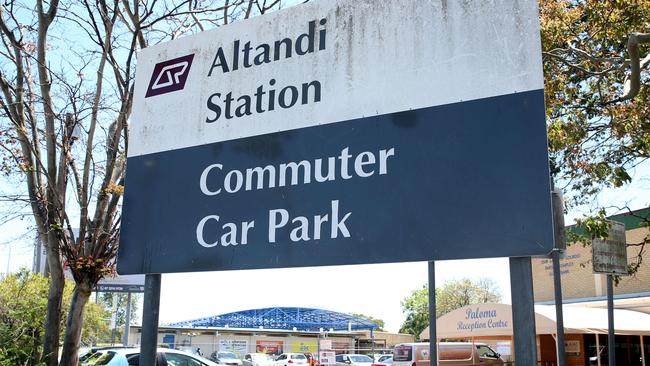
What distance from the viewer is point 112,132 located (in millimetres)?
11570

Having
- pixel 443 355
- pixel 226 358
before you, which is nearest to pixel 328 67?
pixel 443 355

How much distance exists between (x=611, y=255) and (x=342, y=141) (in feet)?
16.6

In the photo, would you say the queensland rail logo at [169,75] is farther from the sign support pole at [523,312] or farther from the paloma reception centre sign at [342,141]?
the sign support pole at [523,312]

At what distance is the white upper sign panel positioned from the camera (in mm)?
3170

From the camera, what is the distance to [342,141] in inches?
135

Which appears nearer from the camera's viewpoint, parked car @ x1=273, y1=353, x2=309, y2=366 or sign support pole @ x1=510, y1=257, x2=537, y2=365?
sign support pole @ x1=510, y1=257, x2=537, y2=365

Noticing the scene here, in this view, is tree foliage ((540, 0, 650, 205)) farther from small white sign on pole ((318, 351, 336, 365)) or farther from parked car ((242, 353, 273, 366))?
parked car ((242, 353, 273, 366))

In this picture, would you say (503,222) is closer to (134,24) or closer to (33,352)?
(33,352)

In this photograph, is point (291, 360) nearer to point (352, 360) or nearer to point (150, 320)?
point (352, 360)

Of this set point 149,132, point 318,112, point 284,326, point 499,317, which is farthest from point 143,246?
point 284,326

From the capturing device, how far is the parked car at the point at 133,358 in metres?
10.6

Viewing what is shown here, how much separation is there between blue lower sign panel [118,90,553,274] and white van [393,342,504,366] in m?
20.7

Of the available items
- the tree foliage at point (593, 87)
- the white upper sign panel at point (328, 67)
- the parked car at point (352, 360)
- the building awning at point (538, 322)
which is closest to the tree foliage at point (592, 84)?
the tree foliage at point (593, 87)

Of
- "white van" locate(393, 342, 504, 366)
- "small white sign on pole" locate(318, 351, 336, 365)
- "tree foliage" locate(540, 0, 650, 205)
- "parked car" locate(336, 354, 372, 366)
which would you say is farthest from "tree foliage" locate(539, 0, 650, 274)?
"parked car" locate(336, 354, 372, 366)
